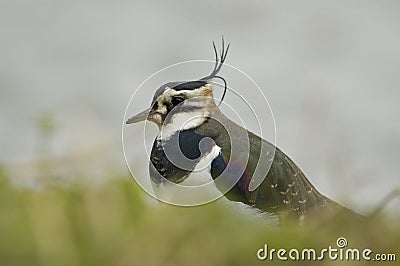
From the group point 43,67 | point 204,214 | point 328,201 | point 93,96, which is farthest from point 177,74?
point 204,214

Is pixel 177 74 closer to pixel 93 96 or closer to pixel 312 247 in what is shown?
pixel 93 96

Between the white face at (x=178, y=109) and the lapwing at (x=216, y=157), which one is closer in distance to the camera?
the lapwing at (x=216, y=157)

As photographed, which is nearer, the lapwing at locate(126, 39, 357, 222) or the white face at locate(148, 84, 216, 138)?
the lapwing at locate(126, 39, 357, 222)

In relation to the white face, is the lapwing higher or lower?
lower

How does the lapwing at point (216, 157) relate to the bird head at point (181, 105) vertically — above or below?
below

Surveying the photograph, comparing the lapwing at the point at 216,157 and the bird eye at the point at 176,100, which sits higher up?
the bird eye at the point at 176,100

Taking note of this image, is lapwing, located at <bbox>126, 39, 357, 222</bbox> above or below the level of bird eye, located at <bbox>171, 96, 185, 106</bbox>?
below

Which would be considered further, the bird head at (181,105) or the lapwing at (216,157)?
the bird head at (181,105)

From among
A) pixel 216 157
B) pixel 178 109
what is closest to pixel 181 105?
pixel 178 109

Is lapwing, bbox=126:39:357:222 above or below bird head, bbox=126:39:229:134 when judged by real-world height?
below
